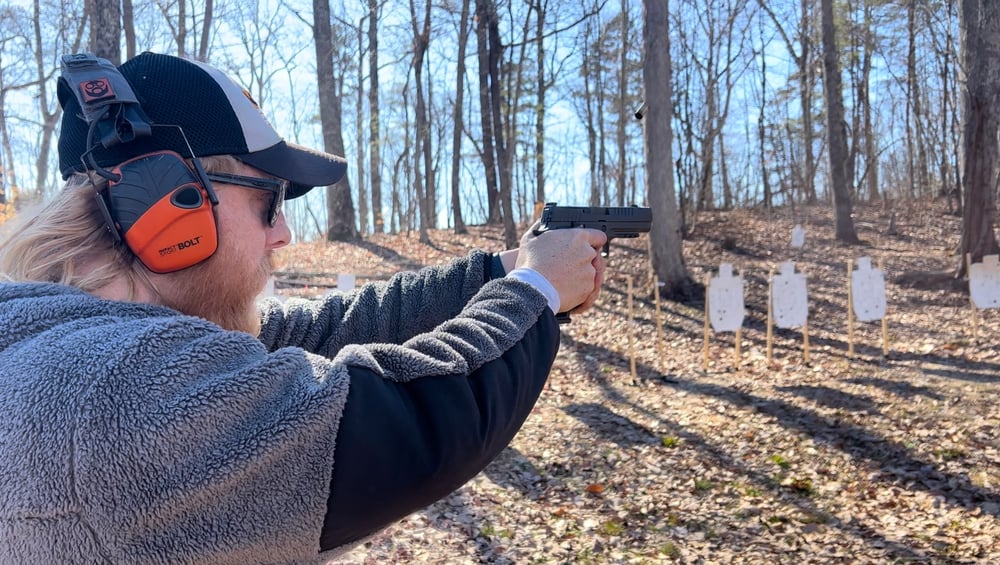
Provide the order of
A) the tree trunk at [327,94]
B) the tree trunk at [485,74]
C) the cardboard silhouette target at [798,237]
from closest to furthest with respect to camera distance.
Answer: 1. the tree trunk at [485,74]
2. the cardboard silhouette target at [798,237]
3. the tree trunk at [327,94]

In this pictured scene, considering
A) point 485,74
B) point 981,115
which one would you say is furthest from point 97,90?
point 485,74

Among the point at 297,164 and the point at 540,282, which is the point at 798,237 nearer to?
the point at 540,282

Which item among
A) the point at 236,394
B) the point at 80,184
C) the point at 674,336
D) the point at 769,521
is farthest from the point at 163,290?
the point at 674,336

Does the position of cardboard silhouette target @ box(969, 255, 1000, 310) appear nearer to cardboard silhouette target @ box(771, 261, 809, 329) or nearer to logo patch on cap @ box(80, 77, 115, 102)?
cardboard silhouette target @ box(771, 261, 809, 329)

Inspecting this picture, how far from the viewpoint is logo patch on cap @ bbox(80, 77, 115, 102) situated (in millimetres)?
1063

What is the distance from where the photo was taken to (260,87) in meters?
26.3

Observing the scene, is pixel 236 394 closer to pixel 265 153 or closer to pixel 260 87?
pixel 265 153

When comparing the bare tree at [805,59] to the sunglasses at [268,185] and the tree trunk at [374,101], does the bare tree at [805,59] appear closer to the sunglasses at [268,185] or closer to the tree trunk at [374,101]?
the tree trunk at [374,101]

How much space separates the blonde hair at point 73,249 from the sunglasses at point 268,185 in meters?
0.03

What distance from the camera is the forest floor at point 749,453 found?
13.0 feet

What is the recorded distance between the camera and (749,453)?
17.4 ft

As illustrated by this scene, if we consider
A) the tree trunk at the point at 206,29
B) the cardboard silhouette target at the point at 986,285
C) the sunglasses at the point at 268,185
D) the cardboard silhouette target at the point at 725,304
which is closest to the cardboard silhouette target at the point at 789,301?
the cardboard silhouette target at the point at 725,304

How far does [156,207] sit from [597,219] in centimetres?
113

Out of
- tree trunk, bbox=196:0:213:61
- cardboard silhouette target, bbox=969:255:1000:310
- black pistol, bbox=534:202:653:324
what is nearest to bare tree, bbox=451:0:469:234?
tree trunk, bbox=196:0:213:61
